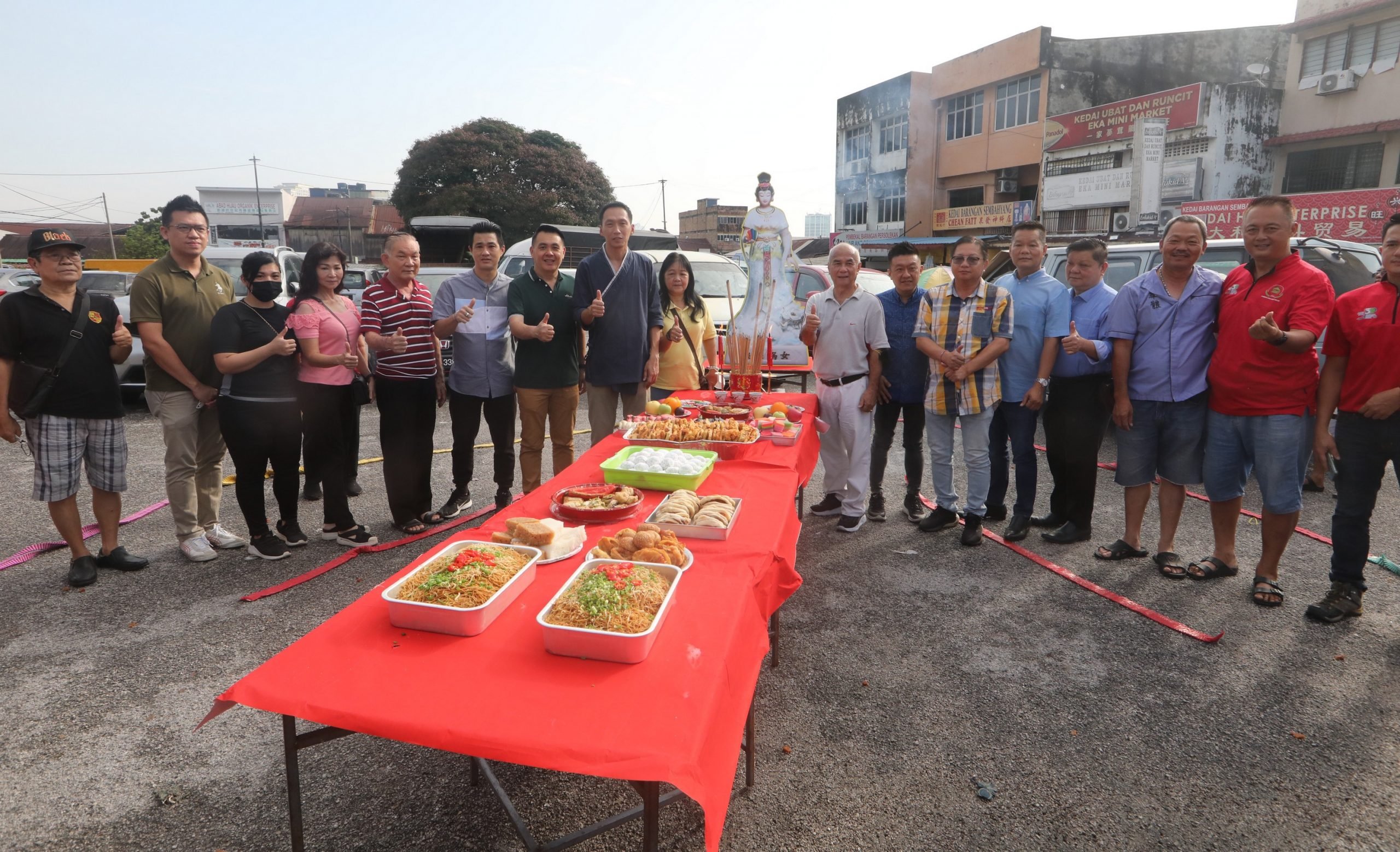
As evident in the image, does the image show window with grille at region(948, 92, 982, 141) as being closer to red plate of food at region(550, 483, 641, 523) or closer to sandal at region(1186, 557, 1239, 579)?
sandal at region(1186, 557, 1239, 579)

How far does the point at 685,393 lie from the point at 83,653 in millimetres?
3516

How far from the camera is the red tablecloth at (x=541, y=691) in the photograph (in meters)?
1.49

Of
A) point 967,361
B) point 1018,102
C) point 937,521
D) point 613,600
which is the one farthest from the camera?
point 1018,102

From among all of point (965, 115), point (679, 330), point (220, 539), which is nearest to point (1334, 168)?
point (965, 115)

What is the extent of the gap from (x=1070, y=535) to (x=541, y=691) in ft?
13.4

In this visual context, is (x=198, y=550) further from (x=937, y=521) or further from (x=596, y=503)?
(x=937, y=521)

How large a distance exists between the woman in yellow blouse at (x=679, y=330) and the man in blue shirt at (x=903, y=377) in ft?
4.27

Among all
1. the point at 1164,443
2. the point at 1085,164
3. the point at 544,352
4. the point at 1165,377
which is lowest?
the point at 1164,443

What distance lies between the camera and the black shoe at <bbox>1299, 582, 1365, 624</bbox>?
357 cm

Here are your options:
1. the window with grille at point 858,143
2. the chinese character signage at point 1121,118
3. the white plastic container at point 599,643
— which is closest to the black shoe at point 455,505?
the white plastic container at point 599,643

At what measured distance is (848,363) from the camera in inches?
187

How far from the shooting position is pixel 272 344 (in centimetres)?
390

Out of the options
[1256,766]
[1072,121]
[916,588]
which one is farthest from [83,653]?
[1072,121]

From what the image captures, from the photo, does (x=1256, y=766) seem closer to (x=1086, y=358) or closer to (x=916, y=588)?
(x=916, y=588)
